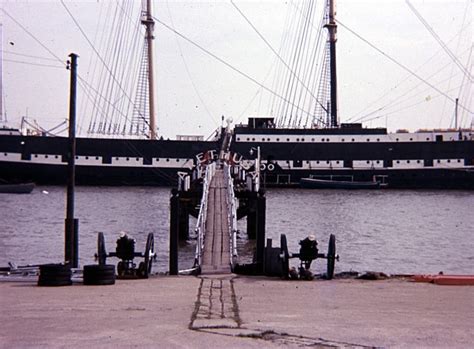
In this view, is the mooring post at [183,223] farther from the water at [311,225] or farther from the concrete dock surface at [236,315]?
the concrete dock surface at [236,315]

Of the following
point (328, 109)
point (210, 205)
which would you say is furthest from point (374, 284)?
point (328, 109)

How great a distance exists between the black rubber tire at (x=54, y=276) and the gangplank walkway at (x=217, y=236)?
3803 millimetres

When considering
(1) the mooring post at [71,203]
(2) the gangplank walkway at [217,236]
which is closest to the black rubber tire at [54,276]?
(1) the mooring post at [71,203]

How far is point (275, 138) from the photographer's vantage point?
79.5m

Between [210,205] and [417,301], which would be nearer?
[417,301]

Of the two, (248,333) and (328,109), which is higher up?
(328,109)

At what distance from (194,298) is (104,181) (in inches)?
2659

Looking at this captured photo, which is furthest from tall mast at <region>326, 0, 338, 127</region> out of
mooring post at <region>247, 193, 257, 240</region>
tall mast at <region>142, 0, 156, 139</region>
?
mooring post at <region>247, 193, 257, 240</region>

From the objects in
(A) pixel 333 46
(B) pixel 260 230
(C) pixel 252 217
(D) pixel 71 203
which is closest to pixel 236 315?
(D) pixel 71 203

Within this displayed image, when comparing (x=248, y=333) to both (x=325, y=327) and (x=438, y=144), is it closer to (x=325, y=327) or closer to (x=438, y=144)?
(x=325, y=327)

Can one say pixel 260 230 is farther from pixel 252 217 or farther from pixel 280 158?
pixel 280 158

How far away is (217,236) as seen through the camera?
2242 centimetres

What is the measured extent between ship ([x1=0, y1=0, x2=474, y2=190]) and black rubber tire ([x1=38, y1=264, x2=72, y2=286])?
209 feet

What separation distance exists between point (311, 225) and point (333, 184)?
36780 millimetres
